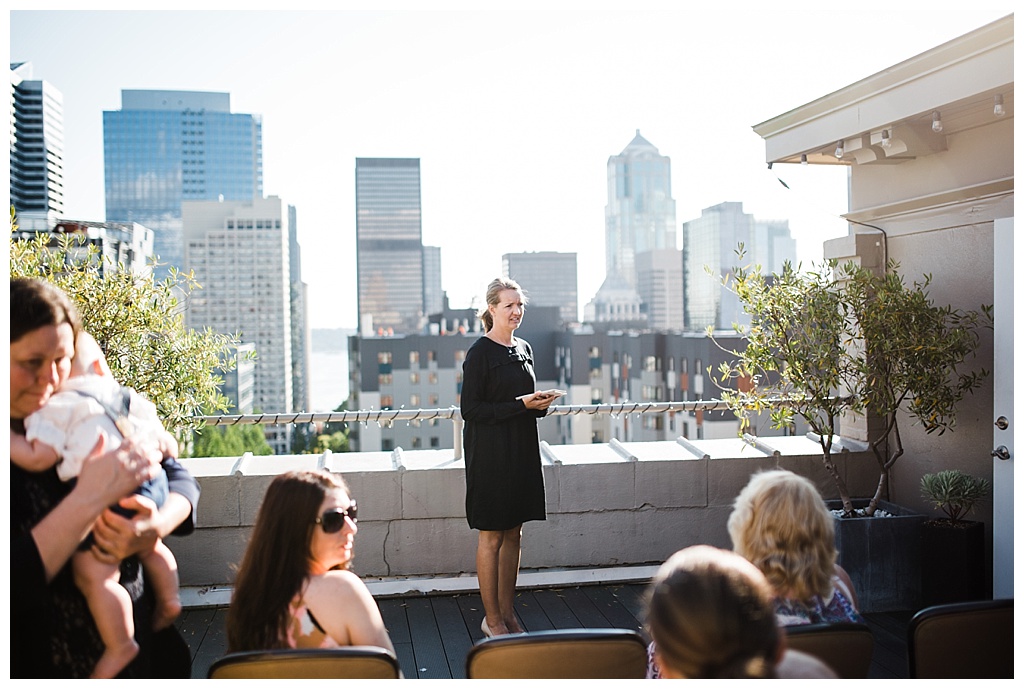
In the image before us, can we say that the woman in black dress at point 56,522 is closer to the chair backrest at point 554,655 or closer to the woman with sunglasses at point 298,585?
the woman with sunglasses at point 298,585

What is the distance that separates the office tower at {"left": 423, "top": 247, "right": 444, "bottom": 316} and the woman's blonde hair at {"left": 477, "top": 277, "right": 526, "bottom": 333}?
115031mm

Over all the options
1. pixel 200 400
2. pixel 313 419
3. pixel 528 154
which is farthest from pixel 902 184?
pixel 528 154

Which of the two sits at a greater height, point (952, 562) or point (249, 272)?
point (249, 272)

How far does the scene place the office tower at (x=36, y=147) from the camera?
3.27 metres

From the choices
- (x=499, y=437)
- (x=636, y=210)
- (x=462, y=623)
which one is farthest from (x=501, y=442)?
(x=636, y=210)

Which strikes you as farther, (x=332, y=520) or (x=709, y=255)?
(x=709, y=255)

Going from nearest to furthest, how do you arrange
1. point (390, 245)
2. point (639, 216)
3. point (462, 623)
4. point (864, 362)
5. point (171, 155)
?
point (462, 623)
point (864, 362)
point (639, 216)
point (390, 245)
point (171, 155)

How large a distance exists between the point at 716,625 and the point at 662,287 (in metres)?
93.8

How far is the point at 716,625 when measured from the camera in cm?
151

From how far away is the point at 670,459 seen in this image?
4.23 meters

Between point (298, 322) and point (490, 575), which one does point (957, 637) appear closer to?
point (490, 575)

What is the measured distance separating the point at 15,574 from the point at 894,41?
10.7 feet

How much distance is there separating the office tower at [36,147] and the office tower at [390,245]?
11115 centimetres

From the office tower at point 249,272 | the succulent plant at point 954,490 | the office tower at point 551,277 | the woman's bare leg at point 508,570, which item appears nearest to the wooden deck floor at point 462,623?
the woman's bare leg at point 508,570
